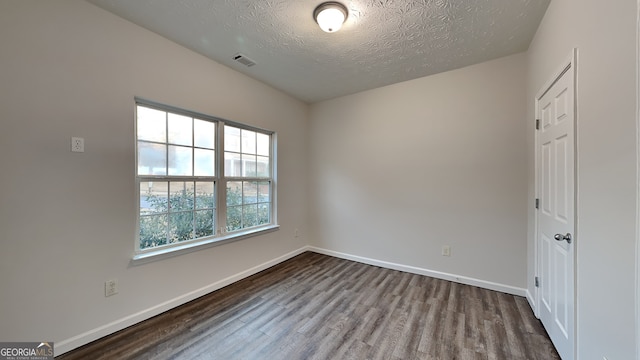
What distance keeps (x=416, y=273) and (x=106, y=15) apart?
164 inches

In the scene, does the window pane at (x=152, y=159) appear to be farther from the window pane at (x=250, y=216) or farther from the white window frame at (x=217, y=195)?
the window pane at (x=250, y=216)

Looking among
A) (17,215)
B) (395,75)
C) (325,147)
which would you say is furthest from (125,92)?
(395,75)

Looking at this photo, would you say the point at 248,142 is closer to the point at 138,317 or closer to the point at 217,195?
the point at 217,195

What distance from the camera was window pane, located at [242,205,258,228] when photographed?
10.1 ft

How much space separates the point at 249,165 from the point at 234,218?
746 mm

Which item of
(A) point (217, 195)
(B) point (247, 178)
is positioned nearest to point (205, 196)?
(A) point (217, 195)

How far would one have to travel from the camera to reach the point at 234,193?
9.65ft

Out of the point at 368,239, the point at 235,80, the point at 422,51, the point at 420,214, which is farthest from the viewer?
the point at 368,239

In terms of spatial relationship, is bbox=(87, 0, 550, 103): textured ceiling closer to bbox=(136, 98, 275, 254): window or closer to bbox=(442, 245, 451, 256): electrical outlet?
bbox=(136, 98, 275, 254): window

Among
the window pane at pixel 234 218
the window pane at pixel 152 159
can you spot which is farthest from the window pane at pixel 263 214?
the window pane at pixel 152 159

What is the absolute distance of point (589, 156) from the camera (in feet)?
4.08

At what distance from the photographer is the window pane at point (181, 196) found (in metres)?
2.32

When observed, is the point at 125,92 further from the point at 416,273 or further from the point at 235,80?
the point at 416,273

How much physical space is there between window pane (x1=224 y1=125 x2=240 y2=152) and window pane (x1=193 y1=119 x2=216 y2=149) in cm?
16
